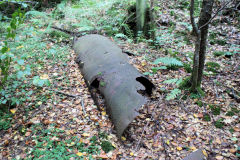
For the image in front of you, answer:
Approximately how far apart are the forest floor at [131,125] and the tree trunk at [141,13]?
7.80 feet

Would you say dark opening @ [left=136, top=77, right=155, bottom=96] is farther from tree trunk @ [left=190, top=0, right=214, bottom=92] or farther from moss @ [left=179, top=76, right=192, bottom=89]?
tree trunk @ [left=190, top=0, right=214, bottom=92]

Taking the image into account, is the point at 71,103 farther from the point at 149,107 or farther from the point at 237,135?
the point at 237,135

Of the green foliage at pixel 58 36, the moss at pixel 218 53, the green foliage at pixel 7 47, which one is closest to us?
the green foliage at pixel 7 47

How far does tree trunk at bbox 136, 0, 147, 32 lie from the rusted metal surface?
206 centimetres

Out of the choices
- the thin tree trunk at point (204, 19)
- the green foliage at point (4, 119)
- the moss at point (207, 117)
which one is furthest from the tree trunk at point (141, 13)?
the green foliage at point (4, 119)

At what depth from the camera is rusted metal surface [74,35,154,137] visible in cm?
276

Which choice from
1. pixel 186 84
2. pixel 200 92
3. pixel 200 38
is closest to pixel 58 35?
pixel 186 84

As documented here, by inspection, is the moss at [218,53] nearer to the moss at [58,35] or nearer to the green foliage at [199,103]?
the green foliage at [199,103]

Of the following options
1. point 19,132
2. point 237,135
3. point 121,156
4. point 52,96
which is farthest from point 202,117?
point 19,132

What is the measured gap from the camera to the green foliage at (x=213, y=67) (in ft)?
14.9

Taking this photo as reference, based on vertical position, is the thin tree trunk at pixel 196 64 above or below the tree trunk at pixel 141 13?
below

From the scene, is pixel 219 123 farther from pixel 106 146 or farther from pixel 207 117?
pixel 106 146

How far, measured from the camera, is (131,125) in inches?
127

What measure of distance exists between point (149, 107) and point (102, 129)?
1043 millimetres
